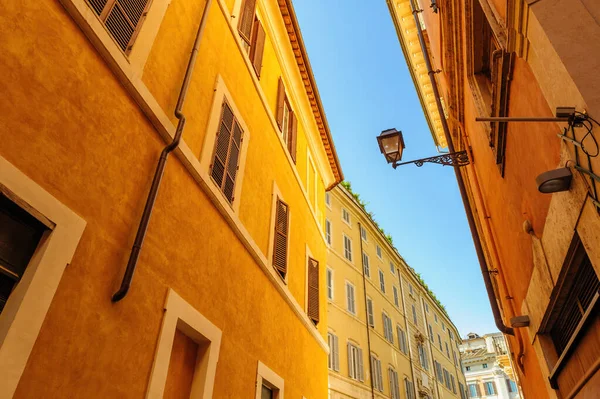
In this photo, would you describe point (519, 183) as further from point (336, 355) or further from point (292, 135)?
point (336, 355)

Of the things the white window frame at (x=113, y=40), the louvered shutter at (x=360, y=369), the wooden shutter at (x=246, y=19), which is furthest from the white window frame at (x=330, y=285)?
the white window frame at (x=113, y=40)

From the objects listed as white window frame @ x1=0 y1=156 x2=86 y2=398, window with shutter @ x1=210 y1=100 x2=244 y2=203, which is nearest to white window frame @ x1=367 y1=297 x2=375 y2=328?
window with shutter @ x1=210 y1=100 x2=244 y2=203

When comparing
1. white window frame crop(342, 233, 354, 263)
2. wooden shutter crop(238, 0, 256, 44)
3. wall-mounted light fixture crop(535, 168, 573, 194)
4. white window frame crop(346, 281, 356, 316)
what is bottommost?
wall-mounted light fixture crop(535, 168, 573, 194)

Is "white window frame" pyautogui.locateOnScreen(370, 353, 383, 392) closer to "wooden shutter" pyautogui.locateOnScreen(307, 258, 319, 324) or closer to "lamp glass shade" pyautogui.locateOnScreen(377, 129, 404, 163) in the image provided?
"wooden shutter" pyautogui.locateOnScreen(307, 258, 319, 324)

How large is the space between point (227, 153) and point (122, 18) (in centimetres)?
246

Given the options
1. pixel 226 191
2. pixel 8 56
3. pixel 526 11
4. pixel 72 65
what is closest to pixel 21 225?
pixel 8 56

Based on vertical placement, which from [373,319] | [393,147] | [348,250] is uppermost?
[348,250]

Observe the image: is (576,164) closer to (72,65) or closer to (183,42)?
(72,65)

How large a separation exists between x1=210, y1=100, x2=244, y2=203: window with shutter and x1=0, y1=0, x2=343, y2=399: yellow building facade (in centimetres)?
3

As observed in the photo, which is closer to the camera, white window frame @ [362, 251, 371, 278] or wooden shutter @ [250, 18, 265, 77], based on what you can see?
wooden shutter @ [250, 18, 265, 77]

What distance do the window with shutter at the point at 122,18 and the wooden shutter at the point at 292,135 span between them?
5.94 metres

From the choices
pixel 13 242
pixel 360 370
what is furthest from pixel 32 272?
pixel 360 370

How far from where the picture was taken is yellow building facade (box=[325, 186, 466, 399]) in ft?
61.0

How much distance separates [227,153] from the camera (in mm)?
6527
